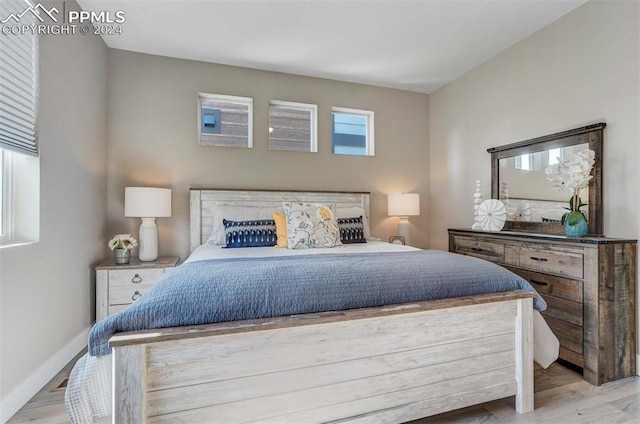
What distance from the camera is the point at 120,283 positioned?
252 centimetres

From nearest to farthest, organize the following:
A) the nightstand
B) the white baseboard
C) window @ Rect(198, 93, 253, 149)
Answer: the white baseboard, the nightstand, window @ Rect(198, 93, 253, 149)

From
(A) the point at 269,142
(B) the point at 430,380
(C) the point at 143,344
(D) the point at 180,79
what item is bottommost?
(B) the point at 430,380

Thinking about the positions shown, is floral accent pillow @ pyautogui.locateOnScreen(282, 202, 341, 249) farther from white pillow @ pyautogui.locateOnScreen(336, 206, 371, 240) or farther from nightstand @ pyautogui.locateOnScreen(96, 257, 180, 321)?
nightstand @ pyautogui.locateOnScreen(96, 257, 180, 321)

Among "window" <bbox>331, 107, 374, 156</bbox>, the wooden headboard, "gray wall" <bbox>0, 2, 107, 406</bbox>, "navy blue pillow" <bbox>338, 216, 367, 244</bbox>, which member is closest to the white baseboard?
"gray wall" <bbox>0, 2, 107, 406</bbox>

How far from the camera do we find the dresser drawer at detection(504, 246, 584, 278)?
1978 mm

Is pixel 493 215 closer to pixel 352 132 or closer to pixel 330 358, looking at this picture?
pixel 352 132

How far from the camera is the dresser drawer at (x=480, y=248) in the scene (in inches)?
100

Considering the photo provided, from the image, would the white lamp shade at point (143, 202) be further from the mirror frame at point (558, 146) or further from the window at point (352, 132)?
the mirror frame at point (558, 146)

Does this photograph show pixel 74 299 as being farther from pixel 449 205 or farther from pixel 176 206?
pixel 449 205

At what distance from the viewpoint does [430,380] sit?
57.7 inches

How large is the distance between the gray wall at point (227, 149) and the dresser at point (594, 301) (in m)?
1.94

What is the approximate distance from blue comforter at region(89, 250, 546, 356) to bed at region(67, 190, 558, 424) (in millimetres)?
10

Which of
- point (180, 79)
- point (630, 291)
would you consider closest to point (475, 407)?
point (630, 291)

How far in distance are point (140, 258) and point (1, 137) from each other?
4.92 feet
